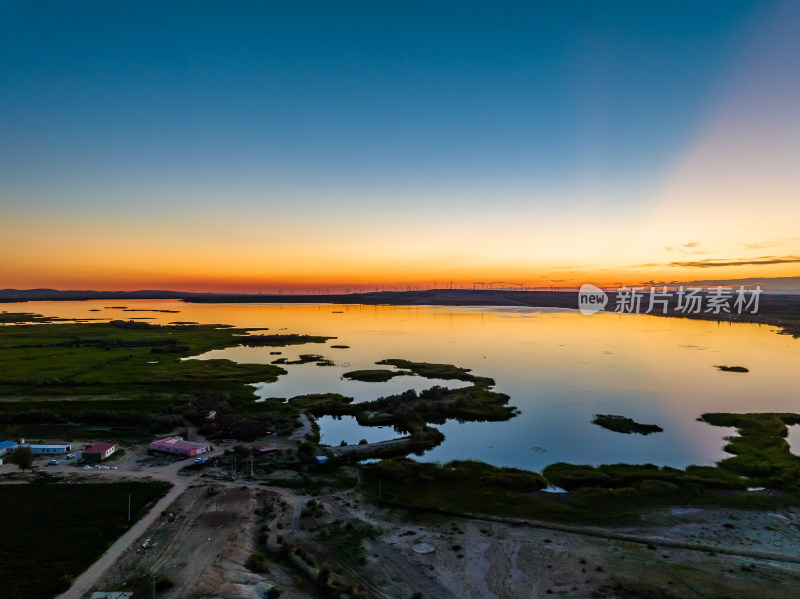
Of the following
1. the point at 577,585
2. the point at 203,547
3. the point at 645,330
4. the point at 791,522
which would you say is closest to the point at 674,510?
the point at 791,522

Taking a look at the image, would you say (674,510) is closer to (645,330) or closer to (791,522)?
(791,522)

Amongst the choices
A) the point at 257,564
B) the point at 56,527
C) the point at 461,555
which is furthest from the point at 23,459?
the point at 461,555

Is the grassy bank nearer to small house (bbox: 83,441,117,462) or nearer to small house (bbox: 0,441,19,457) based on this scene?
small house (bbox: 83,441,117,462)

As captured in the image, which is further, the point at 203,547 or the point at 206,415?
the point at 206,415

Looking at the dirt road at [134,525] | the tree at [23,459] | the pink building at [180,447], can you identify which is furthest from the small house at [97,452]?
the tree at [23,459]

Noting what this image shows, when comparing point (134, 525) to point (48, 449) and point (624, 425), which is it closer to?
point (48, 449)

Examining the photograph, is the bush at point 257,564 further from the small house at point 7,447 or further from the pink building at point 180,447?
the small house at point 7,447
